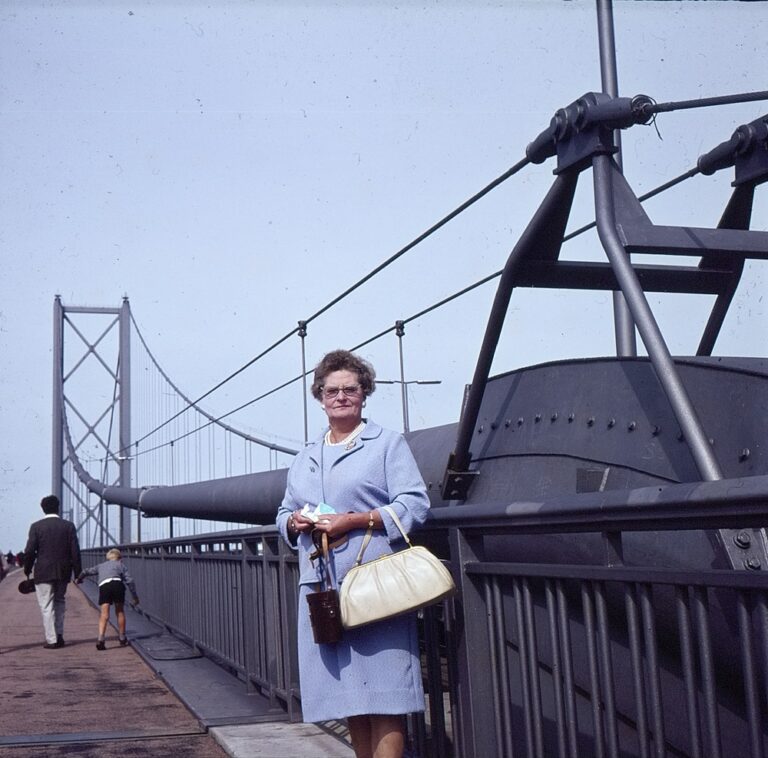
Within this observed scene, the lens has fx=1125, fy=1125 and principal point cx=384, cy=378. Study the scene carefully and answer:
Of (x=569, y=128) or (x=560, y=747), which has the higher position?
(x=569, y=128)

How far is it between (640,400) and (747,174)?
139cm

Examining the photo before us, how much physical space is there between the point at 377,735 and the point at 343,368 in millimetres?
995

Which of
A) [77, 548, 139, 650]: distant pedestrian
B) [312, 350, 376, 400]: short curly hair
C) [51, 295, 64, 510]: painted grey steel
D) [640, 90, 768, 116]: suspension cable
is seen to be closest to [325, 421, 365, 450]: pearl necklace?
[312, 350, 376, 400]: short curly hair

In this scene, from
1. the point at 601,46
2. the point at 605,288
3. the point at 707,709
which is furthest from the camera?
the point at 601,46

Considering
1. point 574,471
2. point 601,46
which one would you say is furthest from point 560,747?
point 601,46

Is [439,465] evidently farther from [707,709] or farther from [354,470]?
[707,709]

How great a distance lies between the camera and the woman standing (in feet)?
9.52

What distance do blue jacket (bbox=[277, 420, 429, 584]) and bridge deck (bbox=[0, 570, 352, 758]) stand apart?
154cm

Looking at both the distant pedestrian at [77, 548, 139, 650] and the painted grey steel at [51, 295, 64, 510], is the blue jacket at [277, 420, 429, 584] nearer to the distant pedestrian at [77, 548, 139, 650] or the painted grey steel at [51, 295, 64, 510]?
the distant pedestrian at [77, 548, 139, 650]

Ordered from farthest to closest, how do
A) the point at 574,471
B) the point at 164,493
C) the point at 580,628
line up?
1. the point at 164,493
2. the point at 574,471
3. the point at 580,628

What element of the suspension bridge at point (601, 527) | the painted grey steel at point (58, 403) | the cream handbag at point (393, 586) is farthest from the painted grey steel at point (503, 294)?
the painted grey steel at point (58, 403)

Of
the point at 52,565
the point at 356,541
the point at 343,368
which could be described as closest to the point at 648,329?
the point at 343,368

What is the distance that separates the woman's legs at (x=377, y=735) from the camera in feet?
9.66

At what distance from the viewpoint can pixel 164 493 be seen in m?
23.1
